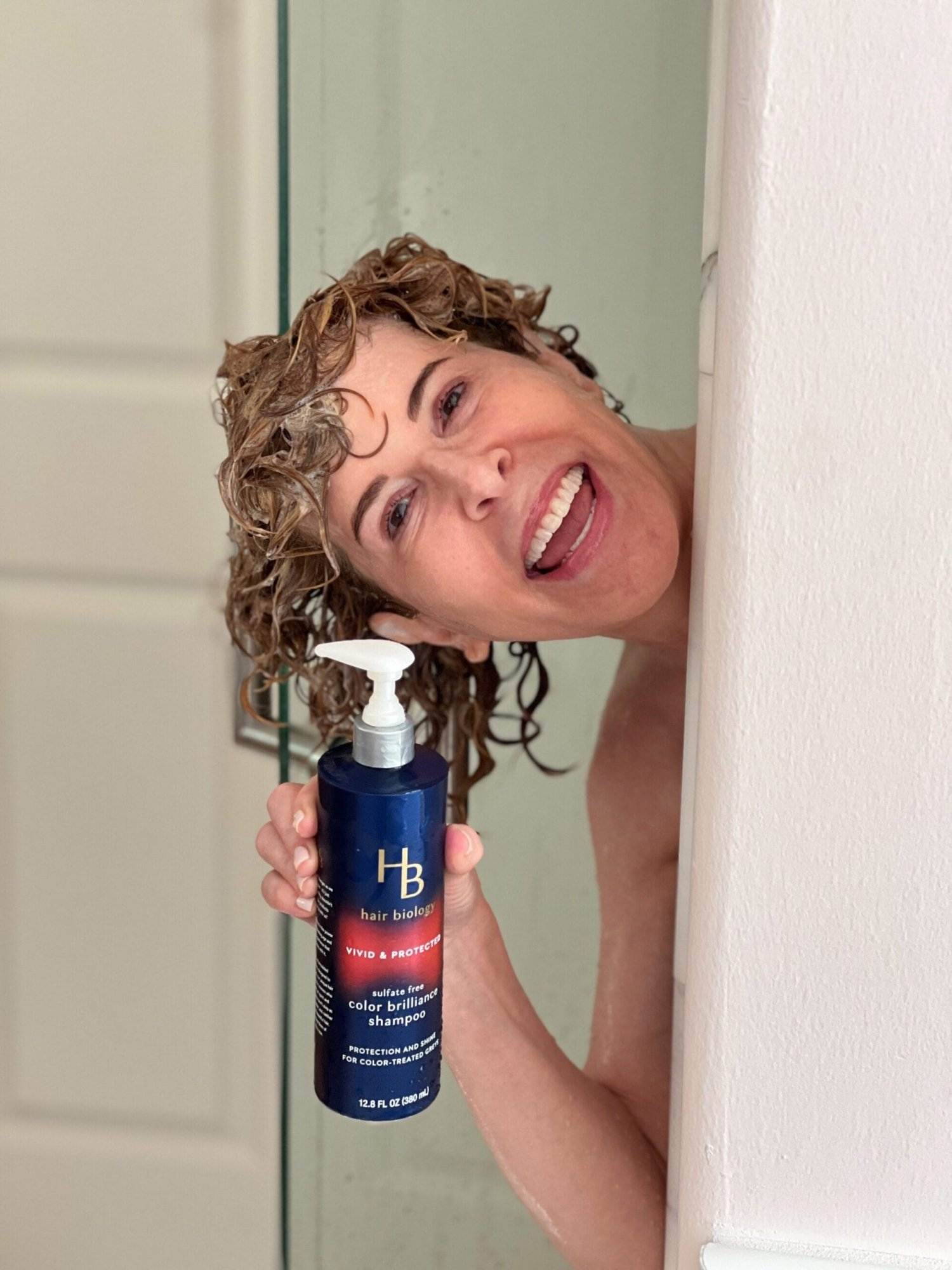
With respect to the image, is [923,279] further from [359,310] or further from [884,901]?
[359,310]

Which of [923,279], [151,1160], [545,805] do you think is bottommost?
[151,1160]

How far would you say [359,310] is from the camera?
836 mm

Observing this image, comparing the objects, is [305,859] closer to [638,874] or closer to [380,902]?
[380,902]

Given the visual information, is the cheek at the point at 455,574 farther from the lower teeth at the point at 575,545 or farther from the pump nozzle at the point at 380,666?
the pump nozzle at the point at 380,666

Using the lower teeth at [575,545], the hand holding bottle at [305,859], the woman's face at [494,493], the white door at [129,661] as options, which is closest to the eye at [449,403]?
the woman's face at [494,493]

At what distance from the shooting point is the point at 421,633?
0.94 m

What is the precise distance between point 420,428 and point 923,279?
1.39 ft

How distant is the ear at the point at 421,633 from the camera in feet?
3.04

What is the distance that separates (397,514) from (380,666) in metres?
0.26

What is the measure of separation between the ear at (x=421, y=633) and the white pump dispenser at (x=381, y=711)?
1.10 feet

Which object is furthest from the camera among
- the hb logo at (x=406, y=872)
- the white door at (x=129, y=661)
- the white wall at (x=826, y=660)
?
the white door at (x=129, y=661)

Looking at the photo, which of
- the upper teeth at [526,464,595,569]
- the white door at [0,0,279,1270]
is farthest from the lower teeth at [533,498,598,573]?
the white door at [0,0,279,1270]

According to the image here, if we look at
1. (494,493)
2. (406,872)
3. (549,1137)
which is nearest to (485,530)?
(494,493)

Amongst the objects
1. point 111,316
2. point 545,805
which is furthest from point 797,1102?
point 111,316
